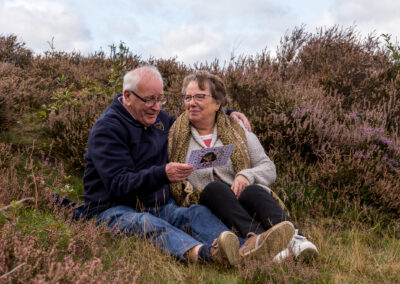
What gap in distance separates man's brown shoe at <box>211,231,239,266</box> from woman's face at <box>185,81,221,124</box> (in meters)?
1.48

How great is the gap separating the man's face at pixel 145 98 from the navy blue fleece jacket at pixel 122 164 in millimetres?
56

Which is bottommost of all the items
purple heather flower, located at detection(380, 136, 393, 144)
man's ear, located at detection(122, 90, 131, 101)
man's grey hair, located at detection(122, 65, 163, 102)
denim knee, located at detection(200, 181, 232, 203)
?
denim knee, located at detection(200, 181, 232, 203)

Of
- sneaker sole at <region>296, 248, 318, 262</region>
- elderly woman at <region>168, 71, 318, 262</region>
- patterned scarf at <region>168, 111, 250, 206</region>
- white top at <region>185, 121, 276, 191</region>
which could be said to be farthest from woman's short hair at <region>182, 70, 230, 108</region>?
sneaker sole at <region>296, 248, 318, 262</region>

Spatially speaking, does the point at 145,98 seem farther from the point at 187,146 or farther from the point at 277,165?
the point at 277,165

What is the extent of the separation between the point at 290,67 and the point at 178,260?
592cm

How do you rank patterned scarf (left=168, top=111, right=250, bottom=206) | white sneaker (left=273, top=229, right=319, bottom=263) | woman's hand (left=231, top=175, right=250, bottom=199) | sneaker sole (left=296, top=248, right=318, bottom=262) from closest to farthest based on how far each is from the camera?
white sneaker (left=273, top=229, right=319, bottom=263) < sneaker sole (left=296, top=248, right=318, bottom=262) < woman's hand (left=231, top=175, right=250, bottom=199) < patterned scarf (left=168, top=111, right=250, bottom=206)

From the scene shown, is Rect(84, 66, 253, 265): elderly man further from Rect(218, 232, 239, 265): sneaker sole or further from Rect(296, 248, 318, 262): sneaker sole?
Rect(296, 248, 318, 262): sneaker sole

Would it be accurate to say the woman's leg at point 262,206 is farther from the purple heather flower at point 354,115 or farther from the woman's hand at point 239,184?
the purple heather flower at point 354,115

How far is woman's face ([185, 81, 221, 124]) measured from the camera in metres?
4.06

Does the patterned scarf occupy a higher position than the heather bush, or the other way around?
the heather bush

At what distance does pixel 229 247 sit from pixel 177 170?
725 mm

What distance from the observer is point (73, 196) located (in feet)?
15.6

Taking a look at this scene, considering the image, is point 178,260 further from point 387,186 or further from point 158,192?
point 387,186

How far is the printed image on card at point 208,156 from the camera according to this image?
3209mm
